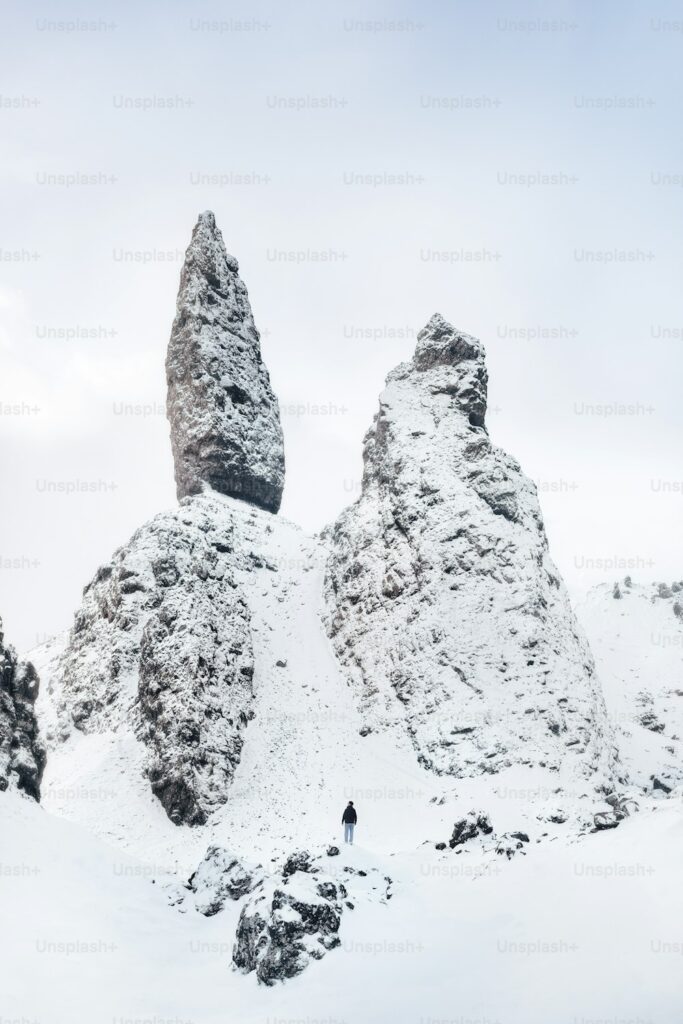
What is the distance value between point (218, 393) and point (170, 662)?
2899 cm

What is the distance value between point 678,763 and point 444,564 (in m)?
18.9

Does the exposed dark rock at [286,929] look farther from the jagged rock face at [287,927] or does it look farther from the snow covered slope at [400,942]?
the snow covered slope at [400,942]

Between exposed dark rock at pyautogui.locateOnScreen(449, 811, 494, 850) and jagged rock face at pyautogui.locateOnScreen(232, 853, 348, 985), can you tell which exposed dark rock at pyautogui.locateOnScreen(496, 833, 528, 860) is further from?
jagged rock face at pyautogui.locateOnScreen(232, 853, 348, 985)

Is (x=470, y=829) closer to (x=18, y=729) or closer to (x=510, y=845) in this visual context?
(x=510, y=845)

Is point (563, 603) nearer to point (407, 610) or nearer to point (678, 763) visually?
point (407, 610)

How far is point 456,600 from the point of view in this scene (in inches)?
1519

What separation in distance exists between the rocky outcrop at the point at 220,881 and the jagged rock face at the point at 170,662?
10578 mm

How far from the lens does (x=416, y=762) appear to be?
33688 mm

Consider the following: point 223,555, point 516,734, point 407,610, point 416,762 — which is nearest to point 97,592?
point 223,555

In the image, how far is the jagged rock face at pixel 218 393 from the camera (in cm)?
5797

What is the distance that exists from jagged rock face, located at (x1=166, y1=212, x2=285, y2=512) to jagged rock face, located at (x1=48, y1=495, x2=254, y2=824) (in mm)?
12422

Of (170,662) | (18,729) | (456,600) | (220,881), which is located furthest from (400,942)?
(456,600)

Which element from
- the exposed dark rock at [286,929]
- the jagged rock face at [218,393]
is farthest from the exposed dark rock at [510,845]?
the jagged rock face at [218,393]

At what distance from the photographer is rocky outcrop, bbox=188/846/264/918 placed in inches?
779
